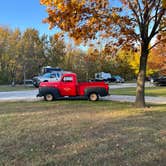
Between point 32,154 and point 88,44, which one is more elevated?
point 88,44

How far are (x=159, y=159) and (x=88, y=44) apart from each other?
9409 millimetres

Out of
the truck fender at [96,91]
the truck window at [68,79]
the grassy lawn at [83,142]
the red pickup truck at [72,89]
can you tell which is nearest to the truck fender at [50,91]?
the red pickup truck at [72,89]

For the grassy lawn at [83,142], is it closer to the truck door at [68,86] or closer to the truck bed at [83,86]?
the truck bed at [83,86]

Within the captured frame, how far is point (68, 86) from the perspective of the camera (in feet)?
53.5

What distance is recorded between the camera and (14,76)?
5006 centimetres

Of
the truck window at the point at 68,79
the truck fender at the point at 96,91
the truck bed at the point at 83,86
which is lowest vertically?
the truck fender at the point at 96,91

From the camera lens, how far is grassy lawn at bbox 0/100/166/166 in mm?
4820

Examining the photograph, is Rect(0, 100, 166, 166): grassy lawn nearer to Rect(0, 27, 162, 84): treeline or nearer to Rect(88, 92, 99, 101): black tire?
Rect(88, 92, 99, 101): black tire

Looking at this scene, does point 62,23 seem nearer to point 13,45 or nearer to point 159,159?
point 159,159

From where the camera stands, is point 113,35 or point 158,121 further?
point 113,35

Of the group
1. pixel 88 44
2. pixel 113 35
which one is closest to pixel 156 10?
pixel 113 35

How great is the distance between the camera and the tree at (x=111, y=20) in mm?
11477

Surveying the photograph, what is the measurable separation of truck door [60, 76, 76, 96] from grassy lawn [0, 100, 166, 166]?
7.26m

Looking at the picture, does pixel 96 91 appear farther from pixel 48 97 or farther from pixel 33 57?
pixel 33 57
